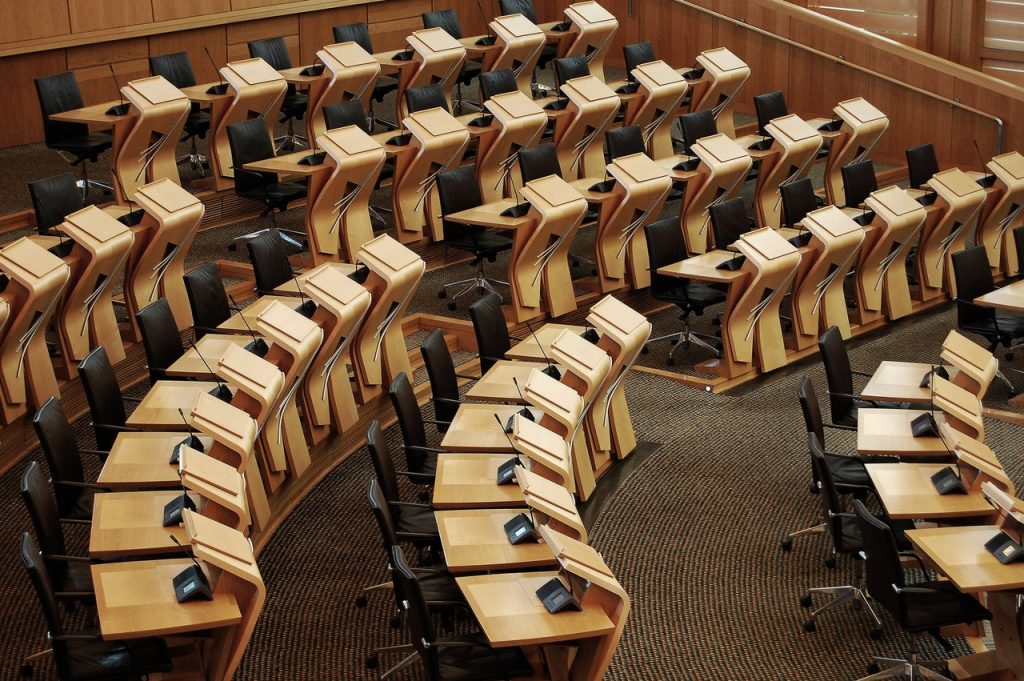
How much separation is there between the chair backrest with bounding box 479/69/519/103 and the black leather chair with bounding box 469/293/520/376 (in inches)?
111

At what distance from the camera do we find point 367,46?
900 cm

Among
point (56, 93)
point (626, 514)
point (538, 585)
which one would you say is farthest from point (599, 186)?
point (538, 585)

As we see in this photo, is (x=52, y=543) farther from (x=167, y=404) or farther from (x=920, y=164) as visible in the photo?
(x=920, y=164)

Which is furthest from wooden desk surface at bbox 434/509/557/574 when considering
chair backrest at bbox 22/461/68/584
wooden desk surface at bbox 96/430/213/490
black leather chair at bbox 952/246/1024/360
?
black leather chair at bbox 952/246/1024/360

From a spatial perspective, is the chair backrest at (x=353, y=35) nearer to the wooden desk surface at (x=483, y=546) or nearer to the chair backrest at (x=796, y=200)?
the chair backrest at (x=796, y=200)

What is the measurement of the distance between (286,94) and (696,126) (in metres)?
2.57

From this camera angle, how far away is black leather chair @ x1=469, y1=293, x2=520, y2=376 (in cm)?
548

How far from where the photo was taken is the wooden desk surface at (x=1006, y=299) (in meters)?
6.29

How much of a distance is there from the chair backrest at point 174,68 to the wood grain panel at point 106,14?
753mm

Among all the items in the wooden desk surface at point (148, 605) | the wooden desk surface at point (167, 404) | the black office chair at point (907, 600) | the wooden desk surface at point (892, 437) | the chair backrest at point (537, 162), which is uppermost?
the chair backrest at point (537, 162)

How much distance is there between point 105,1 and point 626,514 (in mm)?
5527

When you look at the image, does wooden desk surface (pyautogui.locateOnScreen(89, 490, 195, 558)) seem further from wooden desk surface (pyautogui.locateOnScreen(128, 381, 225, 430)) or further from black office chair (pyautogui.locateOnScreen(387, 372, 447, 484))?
black office chair (pyautogui.locateOnScreen(387, 372, 447, 484))

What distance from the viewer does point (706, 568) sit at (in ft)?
15.4

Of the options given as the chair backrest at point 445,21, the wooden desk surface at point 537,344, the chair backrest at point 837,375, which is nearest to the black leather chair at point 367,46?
the chair backrest at point 445,21
